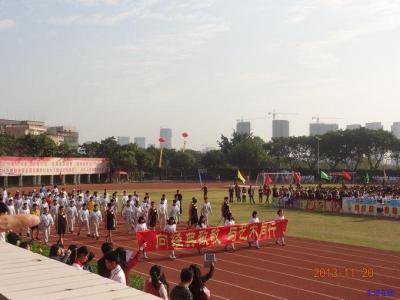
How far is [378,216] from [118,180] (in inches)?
1826

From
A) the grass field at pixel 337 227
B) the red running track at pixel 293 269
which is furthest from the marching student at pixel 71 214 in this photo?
the grass field at pixel 337 227

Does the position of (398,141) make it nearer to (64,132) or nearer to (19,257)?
(19,257)

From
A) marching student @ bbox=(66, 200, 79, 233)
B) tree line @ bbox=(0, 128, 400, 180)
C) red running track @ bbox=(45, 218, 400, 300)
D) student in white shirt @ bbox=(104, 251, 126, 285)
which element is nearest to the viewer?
student in white shirt @ bbox=(104, 251, 126, 285)

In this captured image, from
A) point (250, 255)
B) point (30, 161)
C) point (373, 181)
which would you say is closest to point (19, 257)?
point (250, 255)

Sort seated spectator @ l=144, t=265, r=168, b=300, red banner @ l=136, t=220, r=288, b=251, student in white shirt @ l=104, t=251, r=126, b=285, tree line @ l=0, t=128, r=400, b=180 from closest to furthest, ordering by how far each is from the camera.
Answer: student in white shirt @ l=104, t=251, r=126, b=285 → seated spectator @ l=144, t=265, r=168, b=300 → red banner @ l=136, t=220, r=288, b=251 → tree line @ l=0, t=128, r=400, b=180

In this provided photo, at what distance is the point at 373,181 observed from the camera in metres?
78.9

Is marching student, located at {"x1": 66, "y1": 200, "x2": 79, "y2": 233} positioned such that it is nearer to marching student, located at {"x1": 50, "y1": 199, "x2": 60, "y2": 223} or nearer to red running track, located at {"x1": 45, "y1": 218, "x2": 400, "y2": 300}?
marching student, located at {"x1": 50, "y1": 199, "x2": 60, "y2": 223}

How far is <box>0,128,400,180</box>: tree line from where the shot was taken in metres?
73.2

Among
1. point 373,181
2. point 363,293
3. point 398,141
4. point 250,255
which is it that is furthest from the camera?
point 398,141

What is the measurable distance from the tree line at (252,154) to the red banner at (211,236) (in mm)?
51435

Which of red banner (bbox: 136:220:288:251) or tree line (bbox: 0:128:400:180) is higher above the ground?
tree line (bbox: 0:128:400:180)

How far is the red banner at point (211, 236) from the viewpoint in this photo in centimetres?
1637

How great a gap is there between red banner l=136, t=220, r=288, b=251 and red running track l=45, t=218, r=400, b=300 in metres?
0.44
